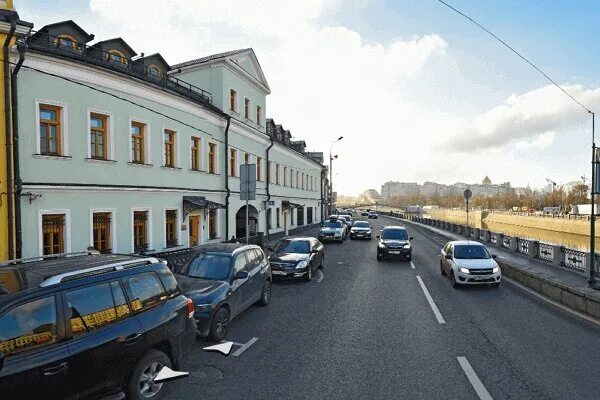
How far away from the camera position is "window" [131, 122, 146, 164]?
14.8m

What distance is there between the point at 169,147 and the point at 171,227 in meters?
3.73

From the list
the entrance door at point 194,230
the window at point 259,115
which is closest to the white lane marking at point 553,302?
the entrance door at point 194,230

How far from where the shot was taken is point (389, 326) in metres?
8.11

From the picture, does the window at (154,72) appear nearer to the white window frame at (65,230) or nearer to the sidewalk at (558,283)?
the white window frame at (65,230)

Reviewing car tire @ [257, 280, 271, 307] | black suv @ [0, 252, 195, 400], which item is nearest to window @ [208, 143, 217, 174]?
car tire @ [257, 280, 271, 307]

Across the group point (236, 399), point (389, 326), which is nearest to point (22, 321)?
point (236, 399)

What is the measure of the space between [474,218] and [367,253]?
80514mm

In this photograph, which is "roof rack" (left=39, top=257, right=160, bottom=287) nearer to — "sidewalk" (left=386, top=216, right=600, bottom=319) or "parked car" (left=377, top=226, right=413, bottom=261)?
"sidewalk" (left=386, top=216, right=600, bottom=319)

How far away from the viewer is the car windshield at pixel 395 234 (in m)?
19.3

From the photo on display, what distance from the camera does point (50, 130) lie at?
38.9 ft

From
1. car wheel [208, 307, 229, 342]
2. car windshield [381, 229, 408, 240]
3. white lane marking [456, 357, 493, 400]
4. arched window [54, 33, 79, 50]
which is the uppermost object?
arched window [54, 33, 79, 50]

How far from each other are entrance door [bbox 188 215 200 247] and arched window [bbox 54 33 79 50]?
28.5 feet

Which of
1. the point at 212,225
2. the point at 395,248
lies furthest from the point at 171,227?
the point at 395,248

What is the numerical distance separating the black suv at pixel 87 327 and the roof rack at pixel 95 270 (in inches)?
0.4
